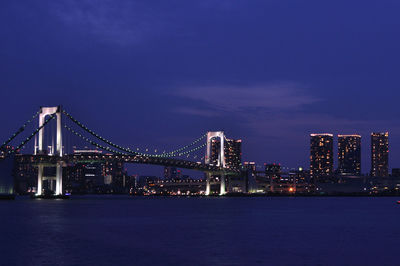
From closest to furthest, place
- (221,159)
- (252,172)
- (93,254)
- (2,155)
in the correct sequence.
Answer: (93,254)
(2,155)
(221,159)
(252,172)

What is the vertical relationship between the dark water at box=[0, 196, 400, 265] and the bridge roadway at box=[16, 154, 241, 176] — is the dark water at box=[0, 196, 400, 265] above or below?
below

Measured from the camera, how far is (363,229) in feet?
128

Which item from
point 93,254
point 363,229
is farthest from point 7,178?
point 93,254

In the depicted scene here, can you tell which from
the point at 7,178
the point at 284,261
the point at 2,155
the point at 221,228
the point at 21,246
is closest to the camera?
the point at 284,261

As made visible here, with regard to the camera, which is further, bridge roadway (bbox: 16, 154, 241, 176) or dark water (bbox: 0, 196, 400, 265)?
bridge roadway (bbox: 16, 154, 241, 176)

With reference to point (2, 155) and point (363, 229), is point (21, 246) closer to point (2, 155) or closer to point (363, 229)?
point (363, 229)

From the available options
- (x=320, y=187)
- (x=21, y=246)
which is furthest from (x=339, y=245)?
(x=320, y=187)

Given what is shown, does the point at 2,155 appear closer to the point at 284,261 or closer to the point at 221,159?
the point at 221,159

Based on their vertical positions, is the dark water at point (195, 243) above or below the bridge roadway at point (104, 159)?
below

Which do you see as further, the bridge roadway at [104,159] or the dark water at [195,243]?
the bridge roadway at [104,159]

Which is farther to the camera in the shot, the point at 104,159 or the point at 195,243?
the point at 104,159

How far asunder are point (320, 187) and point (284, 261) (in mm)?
158189

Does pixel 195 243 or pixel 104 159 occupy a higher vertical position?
pixel 104 159

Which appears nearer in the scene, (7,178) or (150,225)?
(150,225)
